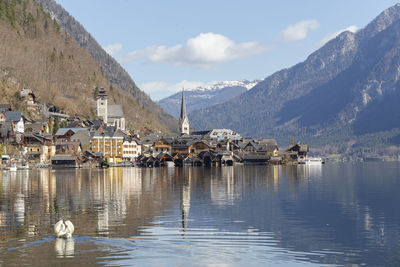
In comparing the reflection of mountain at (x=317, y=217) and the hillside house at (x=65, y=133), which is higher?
the hillside house at (x=65, y=133)

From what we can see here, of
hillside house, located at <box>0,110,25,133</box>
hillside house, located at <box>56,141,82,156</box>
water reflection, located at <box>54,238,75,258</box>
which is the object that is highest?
hillside house, located at <box>0,110,25,133</box>

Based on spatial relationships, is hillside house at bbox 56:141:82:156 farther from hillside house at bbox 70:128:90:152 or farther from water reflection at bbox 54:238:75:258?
water reflection at bbox 54:238:75:258

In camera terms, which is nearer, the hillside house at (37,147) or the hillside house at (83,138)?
the hillside house at (37,147)

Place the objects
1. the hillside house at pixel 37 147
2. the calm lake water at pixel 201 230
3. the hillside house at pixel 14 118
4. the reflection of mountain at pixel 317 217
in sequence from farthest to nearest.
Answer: the hillside house at pixel 14 118
the hillside house at pixel 37 147
the reflection of mountain at pixel 317 217
the calm lake water at pixel 201 230

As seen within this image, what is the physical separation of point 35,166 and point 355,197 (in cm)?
11109

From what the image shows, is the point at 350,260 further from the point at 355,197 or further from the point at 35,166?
the point at 35,166

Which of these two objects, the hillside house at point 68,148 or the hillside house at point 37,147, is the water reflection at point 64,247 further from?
the hillside house at point 68,148

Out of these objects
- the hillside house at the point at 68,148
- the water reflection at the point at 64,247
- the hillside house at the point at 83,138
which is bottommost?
the water reflection at the point at 64,247

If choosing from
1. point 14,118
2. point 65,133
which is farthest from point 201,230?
point 65,133

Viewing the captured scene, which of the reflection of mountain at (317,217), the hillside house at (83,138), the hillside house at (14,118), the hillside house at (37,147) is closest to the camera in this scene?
the reflection of mountain at (317,217)

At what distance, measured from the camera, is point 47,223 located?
44.4 meters

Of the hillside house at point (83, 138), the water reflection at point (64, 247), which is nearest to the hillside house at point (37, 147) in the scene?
the hillside house at point (83, 138)

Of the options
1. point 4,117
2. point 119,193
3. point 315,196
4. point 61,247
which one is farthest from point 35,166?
point 61,247

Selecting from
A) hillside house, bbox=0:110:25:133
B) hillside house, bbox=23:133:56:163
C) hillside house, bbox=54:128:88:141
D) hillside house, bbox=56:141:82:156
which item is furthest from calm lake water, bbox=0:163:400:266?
hillside house, bbox=54:128:88:141
